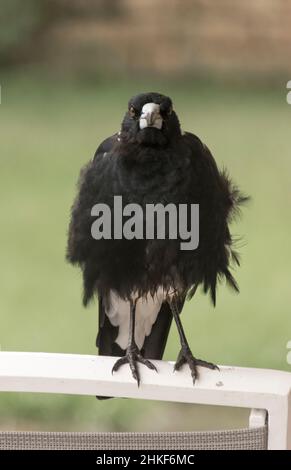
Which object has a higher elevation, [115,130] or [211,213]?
[115,130]

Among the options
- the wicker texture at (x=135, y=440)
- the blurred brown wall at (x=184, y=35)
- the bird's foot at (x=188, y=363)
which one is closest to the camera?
the wicker texture at (x=135, y=440)

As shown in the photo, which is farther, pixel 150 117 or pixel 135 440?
pixel 150 117

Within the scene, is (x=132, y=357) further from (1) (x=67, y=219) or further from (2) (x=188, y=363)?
(1) (x=67, y=219)

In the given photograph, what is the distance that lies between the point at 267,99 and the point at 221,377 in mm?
4127

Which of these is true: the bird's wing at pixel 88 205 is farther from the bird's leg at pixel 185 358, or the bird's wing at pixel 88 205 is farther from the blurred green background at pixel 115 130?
the blurred green background at pixel 115 130

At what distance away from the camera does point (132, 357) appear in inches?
44.1

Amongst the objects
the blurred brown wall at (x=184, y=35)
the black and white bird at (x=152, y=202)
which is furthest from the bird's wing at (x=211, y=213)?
the blurred brown wall at (x=184, y=35)

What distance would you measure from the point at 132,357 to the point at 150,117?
28 cm

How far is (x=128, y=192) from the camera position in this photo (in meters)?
1.27

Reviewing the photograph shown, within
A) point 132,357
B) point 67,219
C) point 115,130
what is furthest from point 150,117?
point 115,130

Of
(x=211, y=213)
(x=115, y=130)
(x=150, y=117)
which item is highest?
(x=115, y=130)

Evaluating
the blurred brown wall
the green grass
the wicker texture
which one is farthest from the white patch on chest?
the blurred brown wall

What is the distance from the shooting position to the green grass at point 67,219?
8.51ft

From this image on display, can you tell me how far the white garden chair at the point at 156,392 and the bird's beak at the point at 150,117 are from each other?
1.29 ft
